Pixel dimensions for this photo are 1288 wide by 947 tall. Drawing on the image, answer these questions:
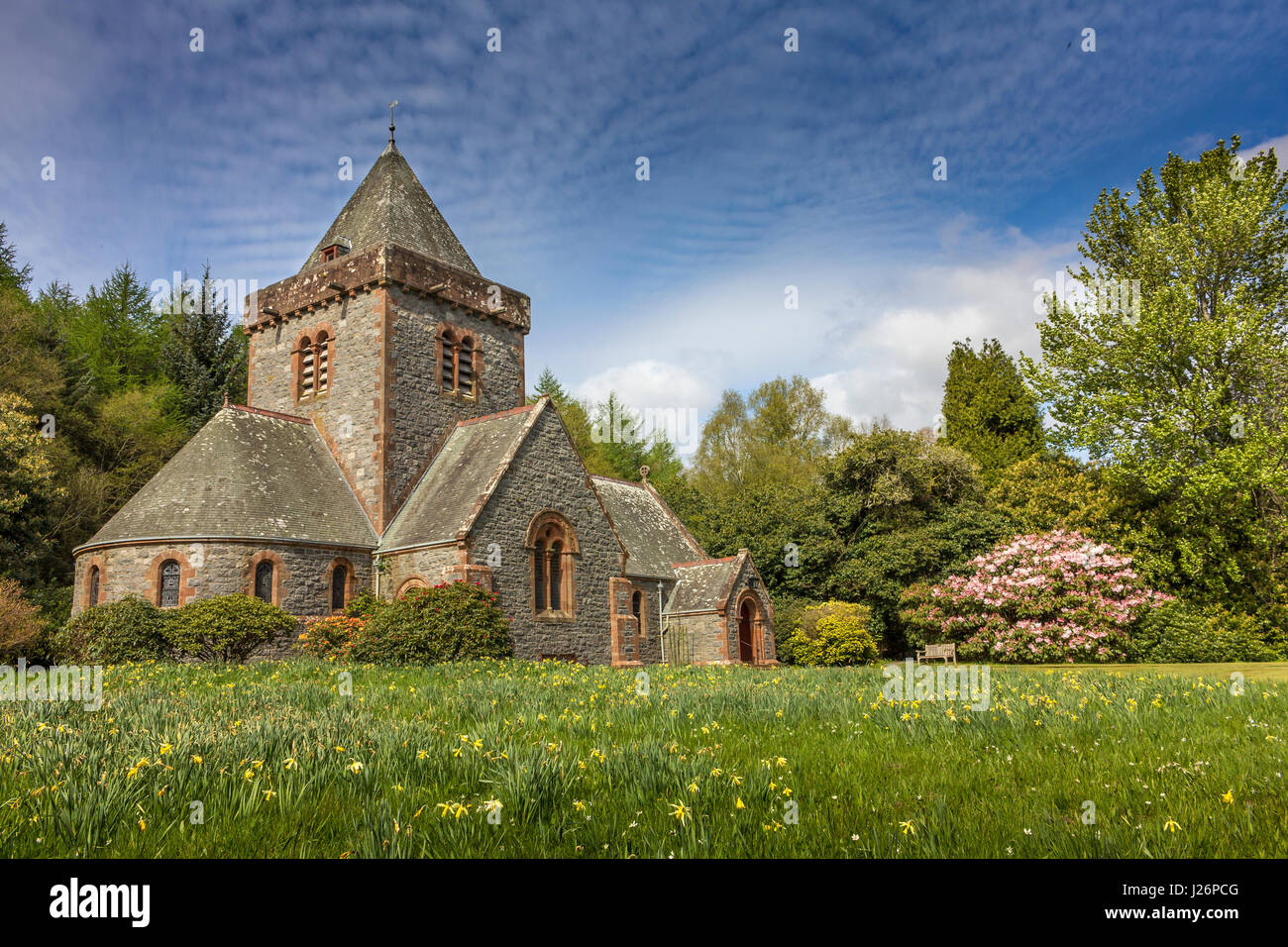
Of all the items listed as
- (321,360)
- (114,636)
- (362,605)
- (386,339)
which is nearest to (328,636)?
(362,605)

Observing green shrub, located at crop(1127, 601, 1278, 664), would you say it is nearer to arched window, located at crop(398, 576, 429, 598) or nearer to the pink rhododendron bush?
the pink rhododendron bush

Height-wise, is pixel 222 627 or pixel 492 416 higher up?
pixel 492 416

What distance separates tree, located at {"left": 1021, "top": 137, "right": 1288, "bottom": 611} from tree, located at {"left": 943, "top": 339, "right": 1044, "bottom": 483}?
397 inches

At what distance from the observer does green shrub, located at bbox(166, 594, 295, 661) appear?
1923 centimetres

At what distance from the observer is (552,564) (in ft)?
78.7

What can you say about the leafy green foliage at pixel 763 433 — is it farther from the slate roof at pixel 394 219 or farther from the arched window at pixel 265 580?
the arched window at pixel 265 580

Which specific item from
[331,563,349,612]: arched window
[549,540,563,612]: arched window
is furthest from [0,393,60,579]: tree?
[549,540,563,612]: arched window

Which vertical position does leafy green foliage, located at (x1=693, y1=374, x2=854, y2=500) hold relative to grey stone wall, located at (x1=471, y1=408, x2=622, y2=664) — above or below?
above

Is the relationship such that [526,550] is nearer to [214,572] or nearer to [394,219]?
[214,572]

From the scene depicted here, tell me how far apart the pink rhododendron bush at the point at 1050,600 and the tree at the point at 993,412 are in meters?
12.5

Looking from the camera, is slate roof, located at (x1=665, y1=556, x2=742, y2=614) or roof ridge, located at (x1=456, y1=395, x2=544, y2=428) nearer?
roof ridge, located at (x1=456, y1=395, x2=544, y2=428)

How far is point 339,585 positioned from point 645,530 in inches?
503

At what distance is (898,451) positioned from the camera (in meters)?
35.2
